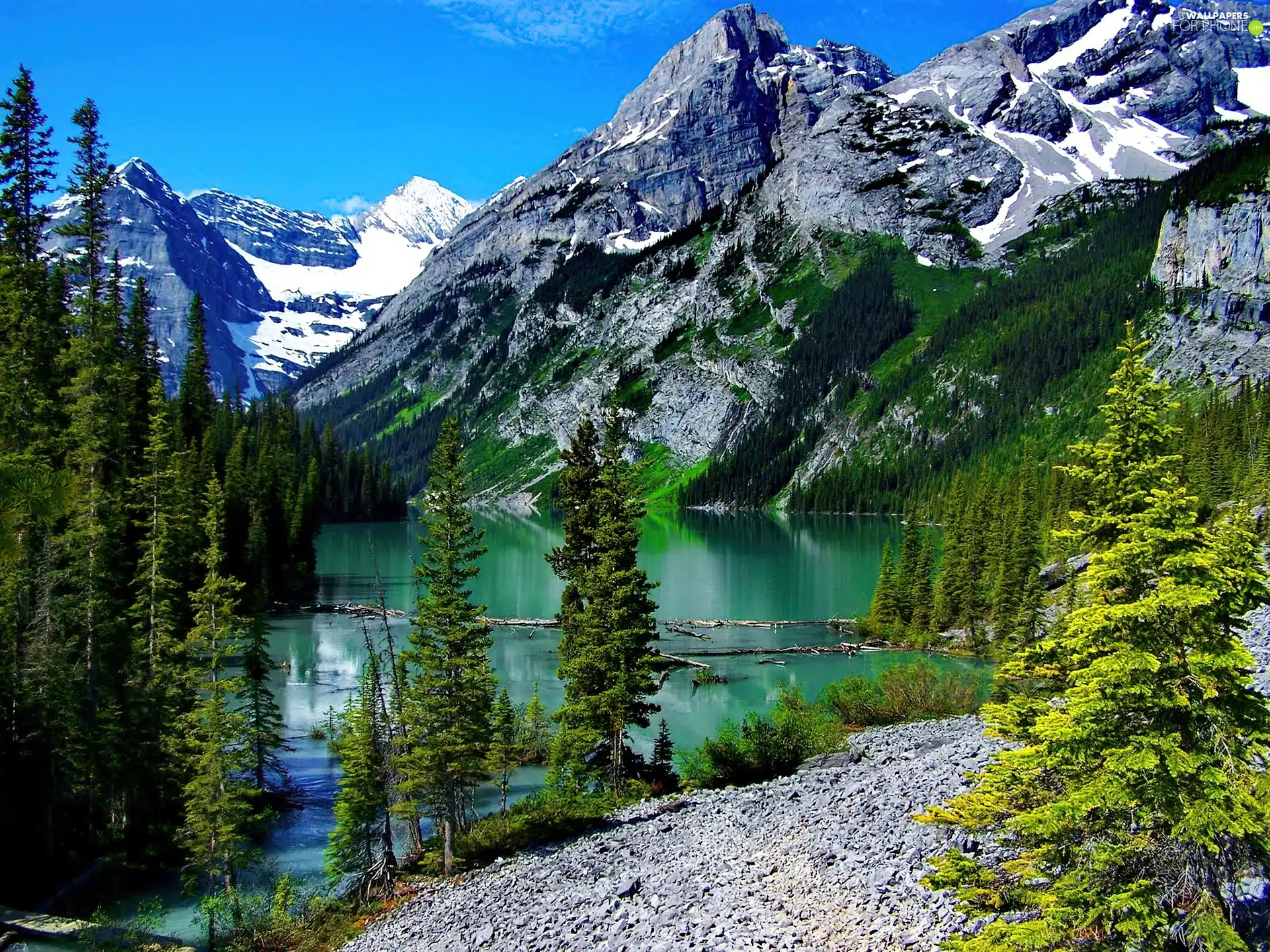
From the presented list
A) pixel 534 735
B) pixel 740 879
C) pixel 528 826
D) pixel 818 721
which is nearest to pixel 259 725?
pixel 534 735

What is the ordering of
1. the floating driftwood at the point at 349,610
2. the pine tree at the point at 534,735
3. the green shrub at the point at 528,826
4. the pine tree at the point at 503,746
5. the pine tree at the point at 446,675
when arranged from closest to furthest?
1. the pine tree at the point at 446,675
2. the green shrub at the point at 528,826
3. the pine tree at the point at 503,746
4. the pine tree at the point at 534,735
5. the floating driftwood at the point at 349,610

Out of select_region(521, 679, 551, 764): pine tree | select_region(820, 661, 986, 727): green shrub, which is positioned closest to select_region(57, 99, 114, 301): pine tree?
select_region(521, 679, 551, 764): pine tree

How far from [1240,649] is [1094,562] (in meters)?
1.91

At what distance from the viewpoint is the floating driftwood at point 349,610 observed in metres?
70.9

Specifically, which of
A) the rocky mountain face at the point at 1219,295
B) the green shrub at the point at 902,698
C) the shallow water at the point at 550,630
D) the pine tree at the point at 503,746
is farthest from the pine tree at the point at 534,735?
the rocky mountain face at the point at 1219,295

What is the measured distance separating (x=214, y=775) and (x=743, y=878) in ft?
56.2

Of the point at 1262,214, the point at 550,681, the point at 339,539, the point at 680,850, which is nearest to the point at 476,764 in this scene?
the point at 680,850

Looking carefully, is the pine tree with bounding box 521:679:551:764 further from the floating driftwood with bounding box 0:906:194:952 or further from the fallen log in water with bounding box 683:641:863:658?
the fallen log in water with bounding box 683:641:863:658

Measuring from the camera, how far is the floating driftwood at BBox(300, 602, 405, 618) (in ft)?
233

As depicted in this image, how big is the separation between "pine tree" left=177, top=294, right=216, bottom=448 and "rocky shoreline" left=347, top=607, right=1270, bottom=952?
5795 centimetres

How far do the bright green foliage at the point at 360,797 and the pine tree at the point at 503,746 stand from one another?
3847 millimetres

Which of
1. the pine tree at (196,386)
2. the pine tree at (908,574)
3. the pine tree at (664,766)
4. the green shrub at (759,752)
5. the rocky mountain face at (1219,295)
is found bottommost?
the pine tree at (664,766)

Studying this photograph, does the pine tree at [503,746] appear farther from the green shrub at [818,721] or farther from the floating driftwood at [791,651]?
the floating driftwood at [791,651]

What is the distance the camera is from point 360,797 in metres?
26.6
